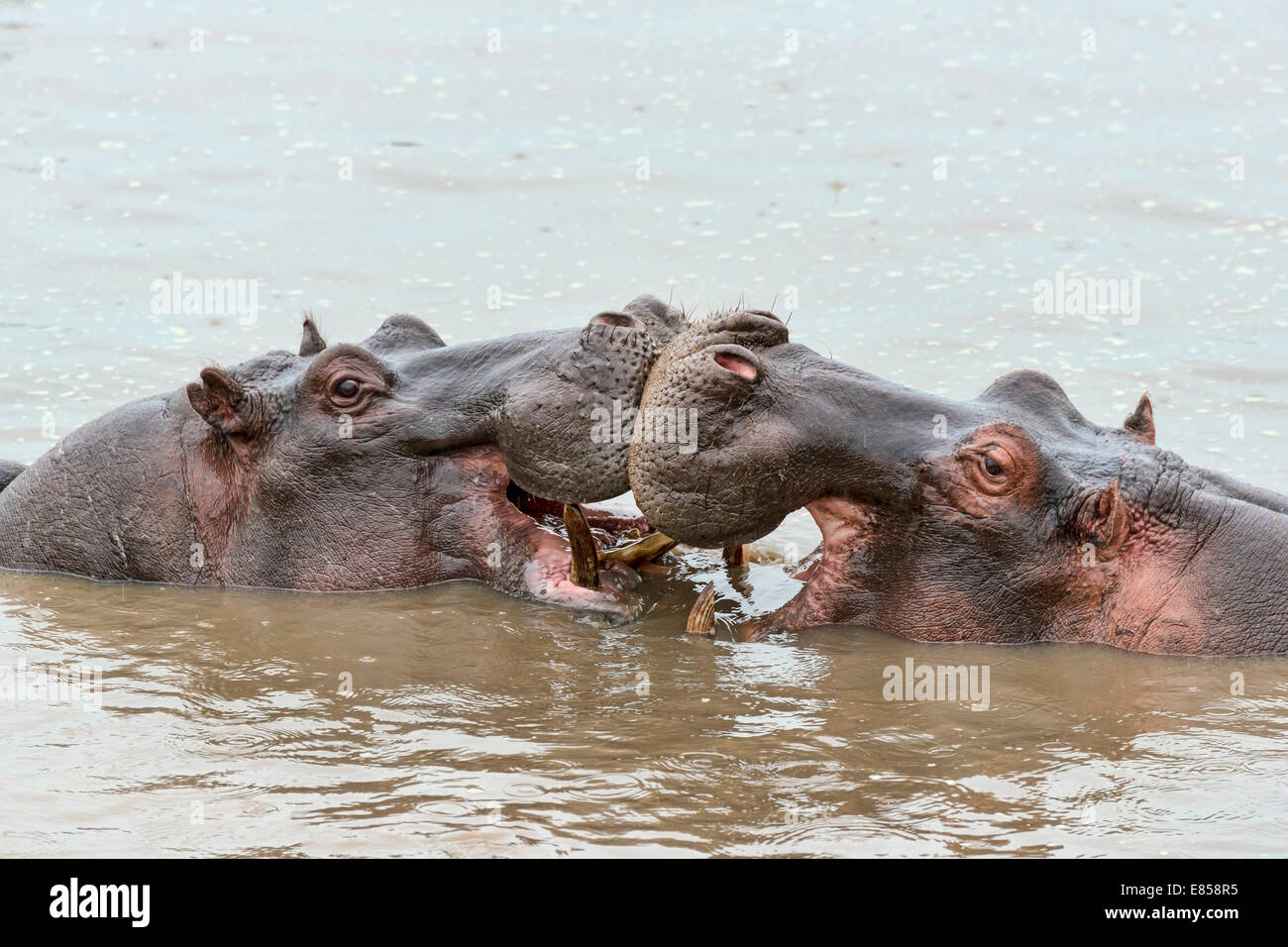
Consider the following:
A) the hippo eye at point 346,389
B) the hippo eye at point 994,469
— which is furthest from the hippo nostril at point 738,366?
the hippo eye at point 346,389

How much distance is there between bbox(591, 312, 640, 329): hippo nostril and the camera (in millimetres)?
6719

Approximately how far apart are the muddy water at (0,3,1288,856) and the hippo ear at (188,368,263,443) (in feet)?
2.45

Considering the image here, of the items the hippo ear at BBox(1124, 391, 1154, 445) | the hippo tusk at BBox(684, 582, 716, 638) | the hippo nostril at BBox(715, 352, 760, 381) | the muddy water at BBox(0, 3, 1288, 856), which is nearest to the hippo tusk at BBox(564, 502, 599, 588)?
the muddy water at BBox(0, 3, 1288, 856)

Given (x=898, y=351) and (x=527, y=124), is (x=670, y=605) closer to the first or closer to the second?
(x=898, y=351)

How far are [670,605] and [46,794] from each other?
278 cm

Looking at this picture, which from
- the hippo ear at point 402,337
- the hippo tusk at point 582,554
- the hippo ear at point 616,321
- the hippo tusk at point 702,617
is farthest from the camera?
the hippo ear at point 402,337

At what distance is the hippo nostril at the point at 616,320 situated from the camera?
265 inches

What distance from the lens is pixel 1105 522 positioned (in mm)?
6355

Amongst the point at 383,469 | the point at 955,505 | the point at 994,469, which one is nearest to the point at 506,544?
the point at 383,469

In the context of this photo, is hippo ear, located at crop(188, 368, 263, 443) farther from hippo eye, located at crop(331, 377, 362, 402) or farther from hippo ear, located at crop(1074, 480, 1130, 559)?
hippo ear, located at crop(1074, 480, 1130, 559)

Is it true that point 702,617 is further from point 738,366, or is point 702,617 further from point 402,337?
point 402,337

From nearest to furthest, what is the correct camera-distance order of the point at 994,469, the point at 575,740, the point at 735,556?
the point at 575,740 → the point at 994,469 → the point at 735,556

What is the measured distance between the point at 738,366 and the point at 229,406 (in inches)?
89.5

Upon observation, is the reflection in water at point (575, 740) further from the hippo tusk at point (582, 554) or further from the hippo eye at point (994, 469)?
the hippo eye at point (994, 469)
